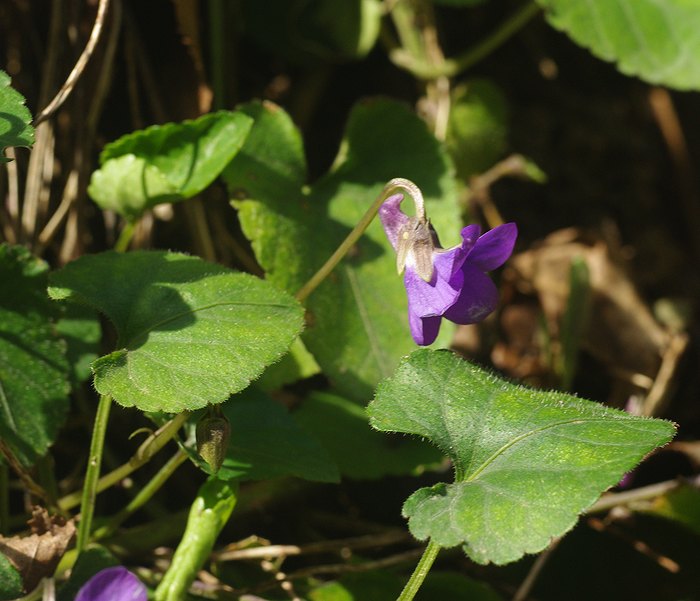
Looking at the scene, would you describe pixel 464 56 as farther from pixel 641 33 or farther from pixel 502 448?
pixel 502 448

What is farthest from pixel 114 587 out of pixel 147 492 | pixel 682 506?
pixel 682 506

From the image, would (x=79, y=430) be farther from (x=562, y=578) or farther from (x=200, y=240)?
(x=562, y=578)

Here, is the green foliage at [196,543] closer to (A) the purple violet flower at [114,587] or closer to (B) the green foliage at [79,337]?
(A) the purple violet flower at [114,587]

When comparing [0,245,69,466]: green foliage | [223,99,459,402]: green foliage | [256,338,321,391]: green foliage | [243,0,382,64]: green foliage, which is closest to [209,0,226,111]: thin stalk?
[243,0,382,64]: green foliage

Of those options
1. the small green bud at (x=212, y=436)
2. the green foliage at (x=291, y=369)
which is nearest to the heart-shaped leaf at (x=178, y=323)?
the small green bud at (x=212, y=436)

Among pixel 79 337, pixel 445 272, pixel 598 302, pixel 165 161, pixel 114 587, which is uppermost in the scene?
pixel 165 161

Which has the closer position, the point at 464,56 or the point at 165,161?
the point at 165,161

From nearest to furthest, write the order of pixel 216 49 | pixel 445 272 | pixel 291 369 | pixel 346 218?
1. pixel 445 272
2. pixel 291 369
3. pixel 346 218
4. pixel 216 49

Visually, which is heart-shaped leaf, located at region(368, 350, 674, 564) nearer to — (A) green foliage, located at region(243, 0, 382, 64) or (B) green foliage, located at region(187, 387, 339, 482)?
(B) green foliage, located at region(187, 387, 339, 482)
